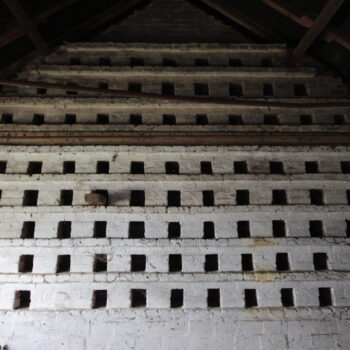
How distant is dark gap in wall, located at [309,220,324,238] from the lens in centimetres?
600

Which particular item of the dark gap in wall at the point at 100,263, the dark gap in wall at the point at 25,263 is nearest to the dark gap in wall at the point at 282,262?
the dark gap in wall at the point at 100,263

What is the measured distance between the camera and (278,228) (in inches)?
237

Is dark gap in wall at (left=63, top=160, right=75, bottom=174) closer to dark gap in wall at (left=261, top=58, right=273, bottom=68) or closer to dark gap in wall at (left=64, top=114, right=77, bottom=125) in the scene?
dark gap in wall at (left=64, top=114, right=77, bottom=125)

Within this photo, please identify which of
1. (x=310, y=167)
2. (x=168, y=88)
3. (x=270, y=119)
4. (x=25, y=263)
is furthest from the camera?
(x=168, y=88)

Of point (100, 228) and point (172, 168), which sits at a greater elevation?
point (172, 168)

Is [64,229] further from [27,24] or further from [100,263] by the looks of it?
[27,24]

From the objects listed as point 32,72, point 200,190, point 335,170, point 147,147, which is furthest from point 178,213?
point 32,72

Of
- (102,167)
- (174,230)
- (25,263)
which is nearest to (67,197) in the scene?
(102,167)

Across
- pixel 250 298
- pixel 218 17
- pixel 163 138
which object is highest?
pixel 218 17

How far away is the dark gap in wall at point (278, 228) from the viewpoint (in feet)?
19.5

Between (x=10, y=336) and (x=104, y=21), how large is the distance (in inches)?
219

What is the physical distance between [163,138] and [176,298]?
249cm

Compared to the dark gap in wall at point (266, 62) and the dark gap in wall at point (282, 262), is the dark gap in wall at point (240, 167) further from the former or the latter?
the dark gap in wall at point (266, 62)

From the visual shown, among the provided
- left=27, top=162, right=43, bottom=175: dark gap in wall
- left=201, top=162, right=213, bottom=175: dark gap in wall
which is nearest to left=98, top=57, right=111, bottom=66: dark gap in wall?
left=27, top=162, right=43, bottom=175: dark gap in wall
